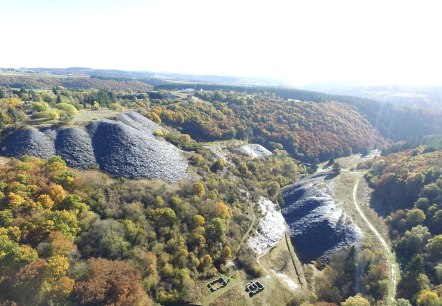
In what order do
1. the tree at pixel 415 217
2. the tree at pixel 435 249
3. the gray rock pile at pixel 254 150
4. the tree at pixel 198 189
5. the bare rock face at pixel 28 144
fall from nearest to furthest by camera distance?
the tree at pixel 435 249 < the bare rock face at pixel 28 144 < the tree at pixel 198 189 < the tree at pixel 415 217 < the gray rock pile at pixel 254 150

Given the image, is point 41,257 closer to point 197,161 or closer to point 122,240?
point 122,240

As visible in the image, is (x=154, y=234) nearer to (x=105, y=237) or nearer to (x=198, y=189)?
(x=105, y=237)

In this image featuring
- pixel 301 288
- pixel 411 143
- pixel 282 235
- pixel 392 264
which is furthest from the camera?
pixel 411 143

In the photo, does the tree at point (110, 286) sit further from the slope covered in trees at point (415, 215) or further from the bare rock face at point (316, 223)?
the slope covered in trees at point (415, 215)

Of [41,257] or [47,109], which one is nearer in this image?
[41,257]

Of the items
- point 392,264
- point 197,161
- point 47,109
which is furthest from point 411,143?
point 47,109

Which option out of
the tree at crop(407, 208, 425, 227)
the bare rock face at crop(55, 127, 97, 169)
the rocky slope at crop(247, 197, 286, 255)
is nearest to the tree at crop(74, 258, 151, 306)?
the bare rock face at crop(55, 127, 97, 169)

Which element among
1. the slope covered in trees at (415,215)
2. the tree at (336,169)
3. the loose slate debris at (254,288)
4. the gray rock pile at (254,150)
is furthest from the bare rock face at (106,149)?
the tree at (336,169)
